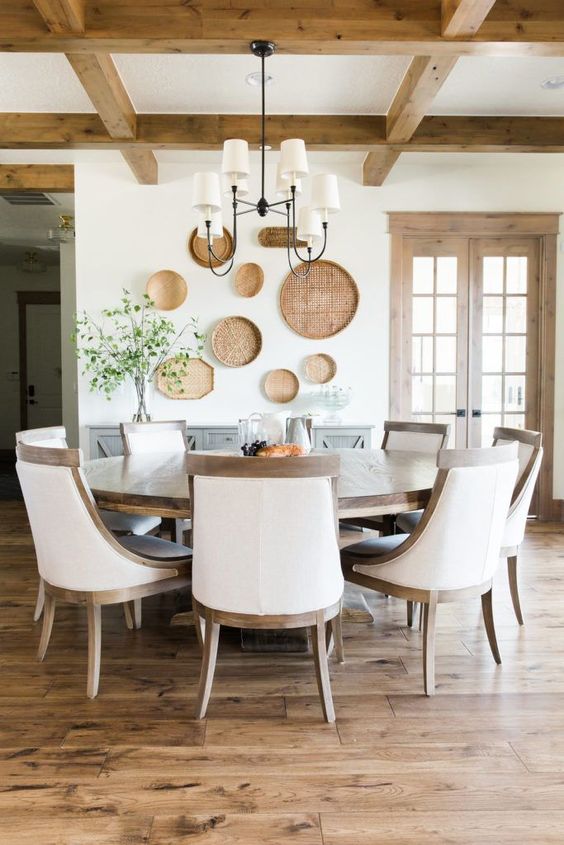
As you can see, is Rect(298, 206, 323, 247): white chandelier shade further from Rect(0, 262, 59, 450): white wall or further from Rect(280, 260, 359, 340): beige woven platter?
Rect(0, 262, 59, 450): white wall

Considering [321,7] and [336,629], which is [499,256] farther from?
[336,629]

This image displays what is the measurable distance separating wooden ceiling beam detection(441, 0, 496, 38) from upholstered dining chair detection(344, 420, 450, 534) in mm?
1825

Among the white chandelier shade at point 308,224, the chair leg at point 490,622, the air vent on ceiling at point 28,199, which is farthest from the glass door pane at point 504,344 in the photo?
the air vent on ceiling at point 28,199

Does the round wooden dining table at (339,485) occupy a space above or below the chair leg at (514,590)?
above

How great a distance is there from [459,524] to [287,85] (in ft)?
8.78

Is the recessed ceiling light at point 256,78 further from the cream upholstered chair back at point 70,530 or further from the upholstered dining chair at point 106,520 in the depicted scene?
the cream upholstered chair back at point 70,530

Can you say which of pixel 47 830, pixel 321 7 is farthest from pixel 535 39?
pixel 47 830

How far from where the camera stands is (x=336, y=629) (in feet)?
8.07

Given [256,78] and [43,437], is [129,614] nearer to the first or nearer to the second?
[43,437]

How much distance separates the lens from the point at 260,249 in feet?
16.0

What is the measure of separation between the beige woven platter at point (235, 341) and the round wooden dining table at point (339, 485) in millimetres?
1934

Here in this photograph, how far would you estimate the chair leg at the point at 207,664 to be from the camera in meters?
2.03

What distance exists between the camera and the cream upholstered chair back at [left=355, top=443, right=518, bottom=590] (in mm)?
2107

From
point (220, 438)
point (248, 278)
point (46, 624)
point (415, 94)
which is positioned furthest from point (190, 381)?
point (46, 624)
